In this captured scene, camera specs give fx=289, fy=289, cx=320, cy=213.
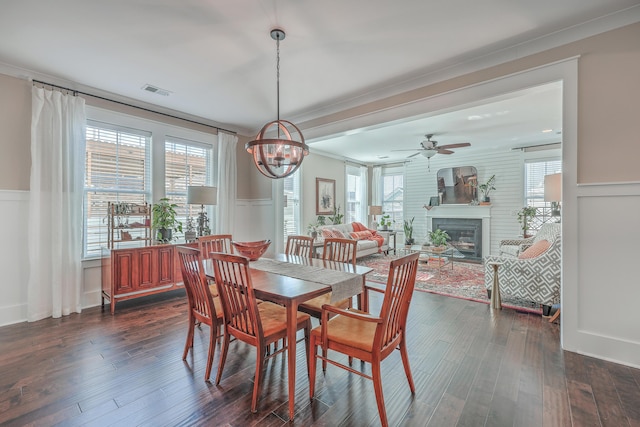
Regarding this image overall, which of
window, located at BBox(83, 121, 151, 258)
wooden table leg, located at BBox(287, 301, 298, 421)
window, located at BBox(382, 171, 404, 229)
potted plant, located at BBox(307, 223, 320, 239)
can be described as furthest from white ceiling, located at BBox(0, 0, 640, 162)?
window, located at BBox(382, 171, 404, 229)

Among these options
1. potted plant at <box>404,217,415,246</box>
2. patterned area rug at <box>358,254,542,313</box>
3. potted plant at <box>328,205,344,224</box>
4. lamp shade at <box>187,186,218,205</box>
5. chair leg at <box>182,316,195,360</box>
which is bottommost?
patterned area rug at <box>358,254,542,313</box>

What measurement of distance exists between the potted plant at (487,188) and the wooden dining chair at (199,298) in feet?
22.8

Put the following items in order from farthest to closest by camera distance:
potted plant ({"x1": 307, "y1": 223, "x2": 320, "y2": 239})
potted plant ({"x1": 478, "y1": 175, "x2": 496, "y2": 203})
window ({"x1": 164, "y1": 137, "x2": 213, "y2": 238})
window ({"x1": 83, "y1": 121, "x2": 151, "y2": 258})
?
potted plant ({"x1": 478, "y1": 175, "x2": 496, "y2": 203}) → potted plant ({"x1": 307, "y1": 223, "x2": 320, "y2": 239}) → window ({"x1": 164, "y1": 137, "x2": 213, "y2": 238}) → window ({"x1": 83, "y1": 121, "x2": 151, "y2": 258})

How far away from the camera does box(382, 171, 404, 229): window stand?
29.3ft

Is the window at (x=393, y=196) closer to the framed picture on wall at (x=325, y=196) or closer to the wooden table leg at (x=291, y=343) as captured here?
the framed picture on wall at (x=325, y=196)

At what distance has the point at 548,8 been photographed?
2.29m

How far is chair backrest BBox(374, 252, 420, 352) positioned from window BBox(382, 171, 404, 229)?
7.19 meters

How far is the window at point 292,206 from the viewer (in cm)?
689

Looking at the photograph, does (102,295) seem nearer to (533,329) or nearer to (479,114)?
(533,329)

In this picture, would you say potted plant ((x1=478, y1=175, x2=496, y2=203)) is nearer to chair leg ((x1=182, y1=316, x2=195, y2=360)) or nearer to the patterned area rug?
the patterned area rug

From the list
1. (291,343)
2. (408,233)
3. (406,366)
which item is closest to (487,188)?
(408,233)

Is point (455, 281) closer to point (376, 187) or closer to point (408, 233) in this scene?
point (408, 233)

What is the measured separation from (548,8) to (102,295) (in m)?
5.69

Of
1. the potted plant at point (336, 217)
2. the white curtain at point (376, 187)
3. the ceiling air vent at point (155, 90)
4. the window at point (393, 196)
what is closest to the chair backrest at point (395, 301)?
the ceiling air vent at point (155, 90)
